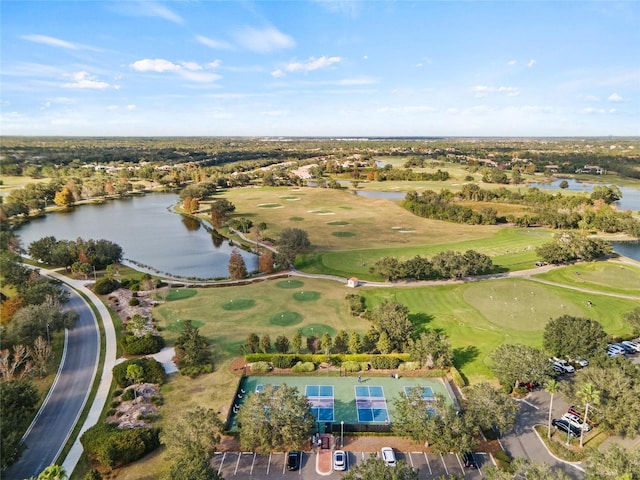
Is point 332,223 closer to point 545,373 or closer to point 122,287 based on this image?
point 122,287

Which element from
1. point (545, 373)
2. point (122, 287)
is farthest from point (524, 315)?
point (122, 287)

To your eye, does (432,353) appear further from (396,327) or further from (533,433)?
(533,433)

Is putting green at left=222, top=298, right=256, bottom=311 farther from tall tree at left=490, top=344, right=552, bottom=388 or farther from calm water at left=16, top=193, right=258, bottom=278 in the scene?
tall tree at left=490, top=344, right=552, bottom=388

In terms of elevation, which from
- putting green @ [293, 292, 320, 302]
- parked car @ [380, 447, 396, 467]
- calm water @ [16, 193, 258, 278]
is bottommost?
calm water @ [16, 193, 258, 278]

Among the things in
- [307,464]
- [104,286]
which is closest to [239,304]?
[104,286]

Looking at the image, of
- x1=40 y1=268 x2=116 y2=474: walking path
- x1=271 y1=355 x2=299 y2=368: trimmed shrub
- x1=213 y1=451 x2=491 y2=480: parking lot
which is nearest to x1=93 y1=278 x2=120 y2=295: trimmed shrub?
x1=40 y1=268 x2=116 y2=474: walking path

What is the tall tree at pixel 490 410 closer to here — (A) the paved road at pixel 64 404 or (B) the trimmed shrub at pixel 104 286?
(A) the paved road at pixel 64 404
